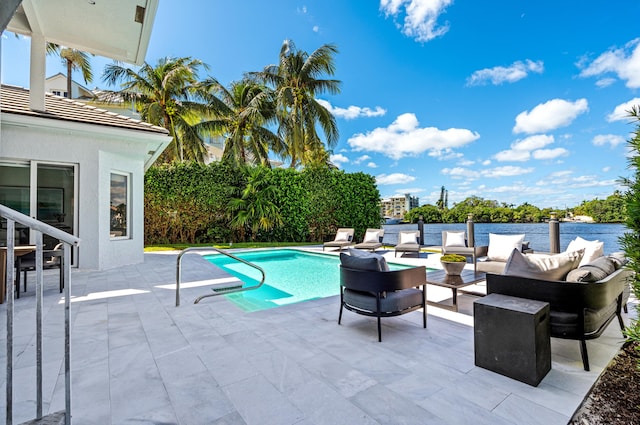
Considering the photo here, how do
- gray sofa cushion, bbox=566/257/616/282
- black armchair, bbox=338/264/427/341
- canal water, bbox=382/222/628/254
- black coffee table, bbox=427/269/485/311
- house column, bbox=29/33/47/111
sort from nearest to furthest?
gray sofa cushion, bbox=566/257/616/282
black armchair, bbox=338/264/427/341
black coffee table, bbox=427/269/485/311
house column, bbox=29/33/47/111
canal water, bbox=382/222/628/254

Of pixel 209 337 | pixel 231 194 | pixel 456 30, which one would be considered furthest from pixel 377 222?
pixel 209 337

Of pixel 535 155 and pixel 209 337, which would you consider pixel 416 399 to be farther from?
pixel 535 155

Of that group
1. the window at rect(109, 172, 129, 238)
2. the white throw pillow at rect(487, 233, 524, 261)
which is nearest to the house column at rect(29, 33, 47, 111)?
the window at rect(109, 172, 129, 238)

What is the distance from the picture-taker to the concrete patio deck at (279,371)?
223 cm

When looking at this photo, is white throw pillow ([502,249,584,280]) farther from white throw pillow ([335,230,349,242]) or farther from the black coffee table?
white throw pillow ([335,230,349,242])

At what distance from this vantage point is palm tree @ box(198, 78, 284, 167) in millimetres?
17469

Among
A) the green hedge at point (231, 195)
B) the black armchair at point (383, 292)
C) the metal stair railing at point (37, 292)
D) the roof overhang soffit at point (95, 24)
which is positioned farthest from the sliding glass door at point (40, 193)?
the black armchair at point (383, 292)

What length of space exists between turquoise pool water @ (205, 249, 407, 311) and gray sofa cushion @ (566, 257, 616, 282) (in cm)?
406

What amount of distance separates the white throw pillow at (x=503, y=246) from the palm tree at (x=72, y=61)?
21.9 metres

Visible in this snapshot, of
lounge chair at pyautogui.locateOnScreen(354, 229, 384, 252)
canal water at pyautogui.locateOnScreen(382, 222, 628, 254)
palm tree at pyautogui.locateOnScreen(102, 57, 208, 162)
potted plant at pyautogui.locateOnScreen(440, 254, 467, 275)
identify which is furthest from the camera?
palm tree at pyautogui.locateOnScreen(102, 57, 208, 162)

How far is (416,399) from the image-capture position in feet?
7.77

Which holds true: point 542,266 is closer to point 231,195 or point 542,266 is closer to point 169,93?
point 231,195

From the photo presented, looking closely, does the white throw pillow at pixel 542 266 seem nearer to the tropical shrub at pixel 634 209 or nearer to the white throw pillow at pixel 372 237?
the tropical shrub at pixel 634 209

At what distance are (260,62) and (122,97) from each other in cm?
821
